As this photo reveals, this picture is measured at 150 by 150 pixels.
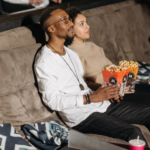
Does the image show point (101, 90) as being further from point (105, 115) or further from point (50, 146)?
point (50, 146)

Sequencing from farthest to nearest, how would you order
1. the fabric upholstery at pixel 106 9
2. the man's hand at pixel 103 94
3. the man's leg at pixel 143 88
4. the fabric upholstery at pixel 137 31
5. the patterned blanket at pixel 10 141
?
1. the fabric upholstery at pixel 137 31
2. the fabric upholstery at pixel 106 9
3. the man's leg at pixel 143 88
4. the man's hand at pixel 103 94
5. the patterned blanket at pixel 10 141

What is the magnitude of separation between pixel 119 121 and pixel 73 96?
1.13ft

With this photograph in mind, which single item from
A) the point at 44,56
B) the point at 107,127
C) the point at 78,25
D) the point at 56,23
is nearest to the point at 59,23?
the point at 56,23

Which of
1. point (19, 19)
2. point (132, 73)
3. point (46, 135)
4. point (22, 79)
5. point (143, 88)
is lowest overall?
point (143, 88)

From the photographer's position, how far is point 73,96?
2123 millimetres

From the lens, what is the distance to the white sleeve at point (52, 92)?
2.07m

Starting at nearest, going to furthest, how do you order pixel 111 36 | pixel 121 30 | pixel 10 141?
pixel 10 141 < pixel 111 36 < pixel 121 30

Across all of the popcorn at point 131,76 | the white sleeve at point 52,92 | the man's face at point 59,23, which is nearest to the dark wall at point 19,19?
the man's face at point 59,23

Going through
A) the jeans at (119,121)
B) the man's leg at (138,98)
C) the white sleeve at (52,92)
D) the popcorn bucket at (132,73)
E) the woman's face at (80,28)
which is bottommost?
the man's leg at (138,98)

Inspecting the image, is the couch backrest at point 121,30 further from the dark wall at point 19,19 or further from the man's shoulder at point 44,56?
the man's shoulder at point 44,56

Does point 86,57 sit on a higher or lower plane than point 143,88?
higher

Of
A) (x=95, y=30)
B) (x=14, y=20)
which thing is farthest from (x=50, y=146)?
(x=95, y=30)

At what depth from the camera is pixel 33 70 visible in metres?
2.22

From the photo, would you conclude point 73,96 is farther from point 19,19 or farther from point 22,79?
point 19,19
